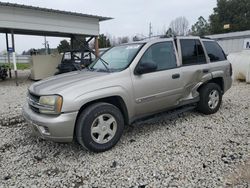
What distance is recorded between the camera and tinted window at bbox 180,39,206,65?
15.7 feet

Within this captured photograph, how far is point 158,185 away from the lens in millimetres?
2818

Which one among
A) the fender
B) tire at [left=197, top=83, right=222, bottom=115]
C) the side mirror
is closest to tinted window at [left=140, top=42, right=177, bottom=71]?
the side mirror

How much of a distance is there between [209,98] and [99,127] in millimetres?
2901

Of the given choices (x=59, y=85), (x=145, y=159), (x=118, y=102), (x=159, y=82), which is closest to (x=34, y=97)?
(x=59, y=85)

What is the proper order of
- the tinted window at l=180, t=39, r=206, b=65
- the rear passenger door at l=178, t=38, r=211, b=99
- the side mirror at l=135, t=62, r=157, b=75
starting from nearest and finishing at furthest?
the side mirror at l=135, t=62, r=157, b=75 → the rear passenger door at l=178, t=38, r=211, b=99 → the tinted window at l=180, t=39, r=206, b=65

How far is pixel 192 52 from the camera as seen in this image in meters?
4.97

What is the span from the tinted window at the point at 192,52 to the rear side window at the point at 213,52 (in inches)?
10.2

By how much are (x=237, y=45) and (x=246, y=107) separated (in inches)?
477

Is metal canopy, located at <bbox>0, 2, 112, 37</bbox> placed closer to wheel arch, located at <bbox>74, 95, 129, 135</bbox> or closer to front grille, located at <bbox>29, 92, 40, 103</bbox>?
front grille, located at <bbox>29, 92, 40, 103</bbox>

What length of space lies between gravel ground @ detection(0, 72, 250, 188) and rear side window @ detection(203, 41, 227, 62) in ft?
4.94

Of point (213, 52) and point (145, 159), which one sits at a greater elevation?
point (213, 52)

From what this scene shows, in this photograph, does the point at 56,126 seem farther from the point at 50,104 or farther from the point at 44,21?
the point at 44,21

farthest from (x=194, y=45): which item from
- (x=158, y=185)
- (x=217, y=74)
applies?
(x=158, y=185)

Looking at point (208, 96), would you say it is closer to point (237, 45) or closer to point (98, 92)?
point (98, 92)
